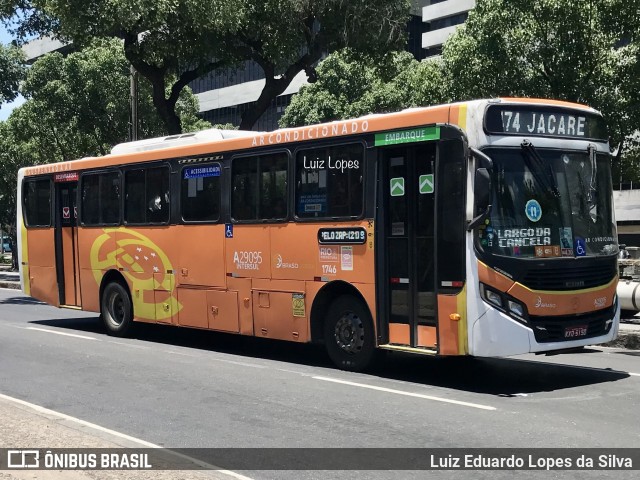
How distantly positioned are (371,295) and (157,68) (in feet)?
47.2

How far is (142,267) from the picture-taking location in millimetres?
14789

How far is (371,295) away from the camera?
10.5 metres

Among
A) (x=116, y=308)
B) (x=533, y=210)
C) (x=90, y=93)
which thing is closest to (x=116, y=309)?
(x=116, y=308)

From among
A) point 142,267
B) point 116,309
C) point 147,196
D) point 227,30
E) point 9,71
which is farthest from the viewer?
point 9,71

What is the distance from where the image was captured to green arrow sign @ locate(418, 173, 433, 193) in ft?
32.5

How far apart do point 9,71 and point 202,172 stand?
27884mm

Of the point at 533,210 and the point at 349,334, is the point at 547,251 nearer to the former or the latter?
the point at 533,210

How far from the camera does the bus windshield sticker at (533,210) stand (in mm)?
9469

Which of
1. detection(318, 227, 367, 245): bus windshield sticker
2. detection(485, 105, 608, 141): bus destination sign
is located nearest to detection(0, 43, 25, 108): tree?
detection(318, 227, 367, 245): bus windshield sticker

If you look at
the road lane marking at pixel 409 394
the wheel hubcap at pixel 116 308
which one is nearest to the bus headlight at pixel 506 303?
the road lane marking at pixel 409 394

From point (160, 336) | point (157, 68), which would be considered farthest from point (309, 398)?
point (157, 68)

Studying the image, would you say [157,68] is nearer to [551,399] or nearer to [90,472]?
[551,399]

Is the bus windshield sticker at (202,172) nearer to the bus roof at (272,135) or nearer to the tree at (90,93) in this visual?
the bus roof at (272,135)

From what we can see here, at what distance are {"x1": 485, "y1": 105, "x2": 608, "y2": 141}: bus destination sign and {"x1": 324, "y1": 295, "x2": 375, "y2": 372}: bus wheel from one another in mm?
2938
